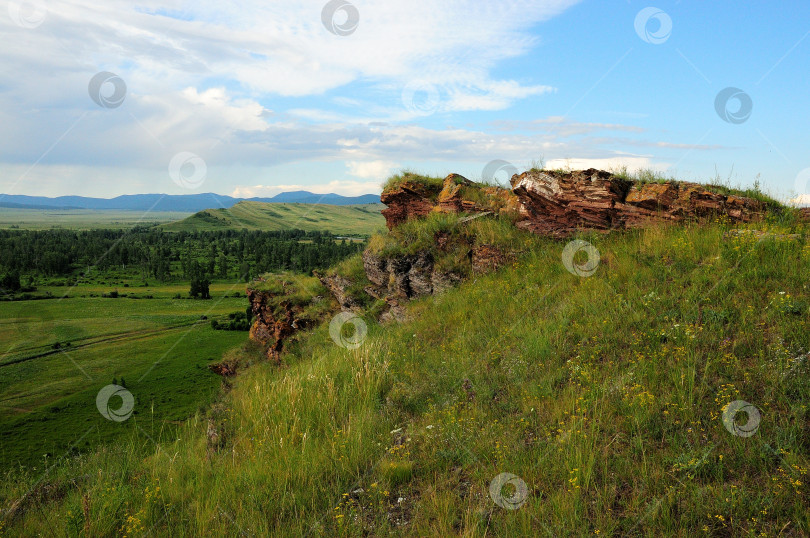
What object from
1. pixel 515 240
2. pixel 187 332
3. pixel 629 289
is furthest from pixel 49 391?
pixel 629 289

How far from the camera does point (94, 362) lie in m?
66.5

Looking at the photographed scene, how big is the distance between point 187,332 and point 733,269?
91045 millimetres

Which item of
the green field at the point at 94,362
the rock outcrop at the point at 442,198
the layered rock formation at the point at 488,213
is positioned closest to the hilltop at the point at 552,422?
the layered rock formation at the point at 488,213

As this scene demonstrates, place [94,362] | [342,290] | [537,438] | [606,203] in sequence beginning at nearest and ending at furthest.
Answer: [537,438], [606,203], [342,290], [94,362]

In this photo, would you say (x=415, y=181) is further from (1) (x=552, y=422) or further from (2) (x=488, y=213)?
(1) (x=552, y=422)

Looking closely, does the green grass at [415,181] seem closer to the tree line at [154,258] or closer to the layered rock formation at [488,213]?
the layered rock formation at [488,213]

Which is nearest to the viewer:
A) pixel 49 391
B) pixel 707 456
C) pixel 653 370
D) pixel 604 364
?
pixel 707 456

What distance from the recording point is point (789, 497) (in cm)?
352

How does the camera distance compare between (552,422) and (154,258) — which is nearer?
(552,422)

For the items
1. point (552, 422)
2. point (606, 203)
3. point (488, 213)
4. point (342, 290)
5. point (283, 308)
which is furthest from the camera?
point (283, 308)

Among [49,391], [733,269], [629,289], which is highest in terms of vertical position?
[733,269]

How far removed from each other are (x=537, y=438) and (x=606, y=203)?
8.71 meters

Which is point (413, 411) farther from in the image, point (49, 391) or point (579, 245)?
point (49, 391)

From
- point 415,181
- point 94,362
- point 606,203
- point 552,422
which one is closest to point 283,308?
point 415,181
